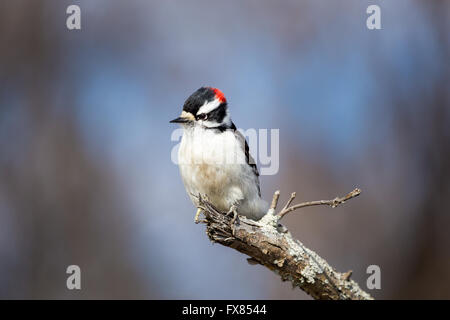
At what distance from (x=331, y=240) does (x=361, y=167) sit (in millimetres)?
1296

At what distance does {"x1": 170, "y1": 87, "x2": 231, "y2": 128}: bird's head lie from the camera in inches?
176

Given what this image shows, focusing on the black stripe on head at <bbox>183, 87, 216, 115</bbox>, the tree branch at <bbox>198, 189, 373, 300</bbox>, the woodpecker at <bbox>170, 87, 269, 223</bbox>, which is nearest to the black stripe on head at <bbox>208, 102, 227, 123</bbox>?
the woodpecker at <bbox>170, 87, 269, 223</bbox>

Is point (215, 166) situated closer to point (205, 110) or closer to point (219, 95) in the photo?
point (205, 110)

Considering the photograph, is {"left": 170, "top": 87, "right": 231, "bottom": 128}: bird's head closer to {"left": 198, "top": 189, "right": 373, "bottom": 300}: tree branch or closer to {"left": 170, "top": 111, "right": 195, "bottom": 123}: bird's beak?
{"left": 170, "top": 111, "right": 195, "bottom": 123}: bird's beak

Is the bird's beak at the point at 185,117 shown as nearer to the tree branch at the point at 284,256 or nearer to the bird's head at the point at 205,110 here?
the bird's head at the point at 205,110

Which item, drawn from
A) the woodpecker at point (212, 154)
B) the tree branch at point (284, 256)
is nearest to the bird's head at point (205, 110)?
the woodpecker at point (212, 154)

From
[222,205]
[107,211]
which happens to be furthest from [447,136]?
[107,211]

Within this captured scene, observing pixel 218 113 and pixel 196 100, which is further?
pixel 218 113

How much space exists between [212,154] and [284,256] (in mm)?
1201

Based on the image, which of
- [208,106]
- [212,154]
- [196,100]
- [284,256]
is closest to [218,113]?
[208,106]

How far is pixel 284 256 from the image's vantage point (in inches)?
147

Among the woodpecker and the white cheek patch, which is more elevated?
the white cheek patch
